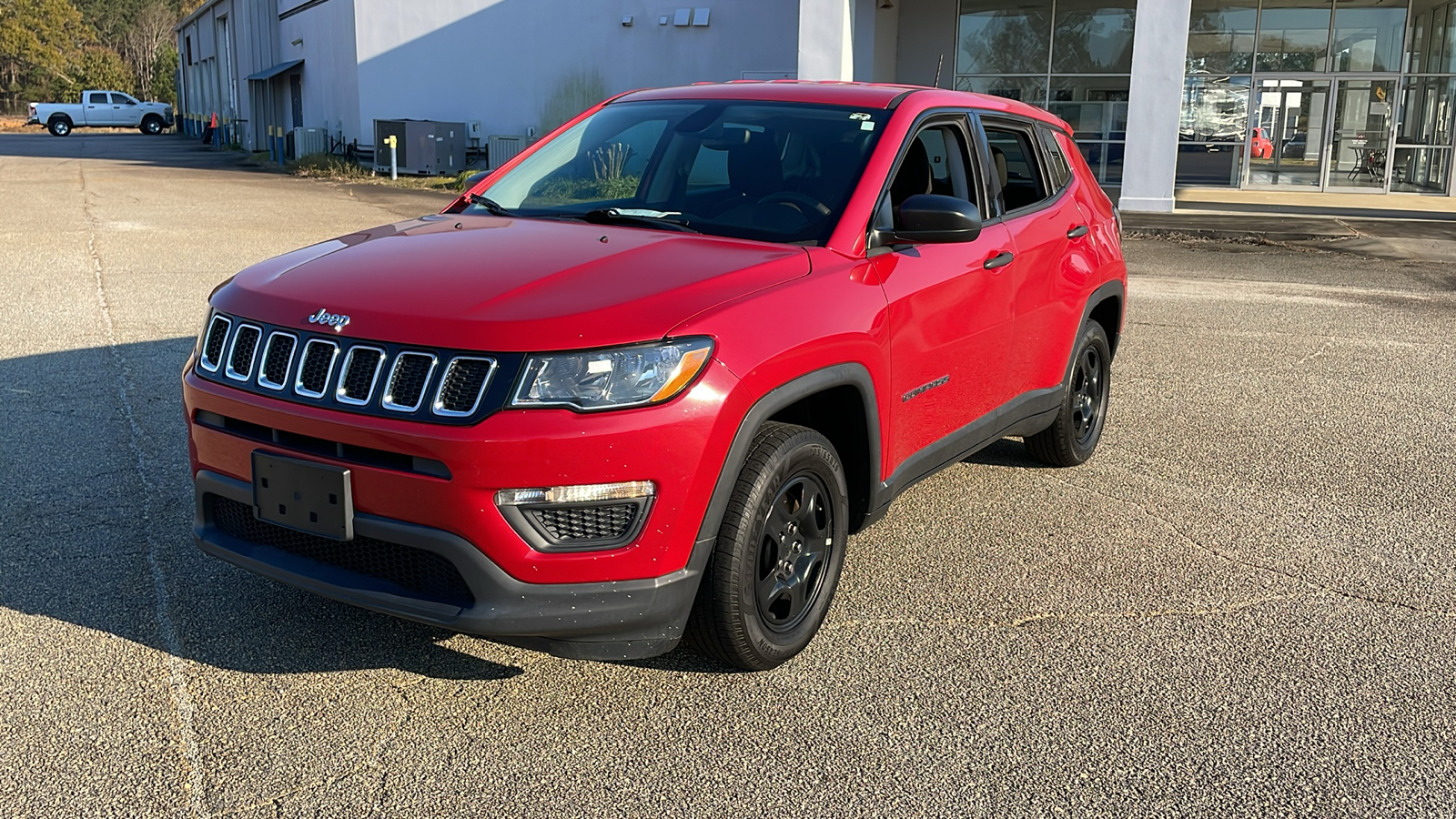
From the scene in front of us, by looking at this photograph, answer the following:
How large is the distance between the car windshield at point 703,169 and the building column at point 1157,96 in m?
16.0

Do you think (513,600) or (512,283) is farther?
(512,283)

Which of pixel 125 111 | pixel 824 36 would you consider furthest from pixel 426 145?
pixel 125 111

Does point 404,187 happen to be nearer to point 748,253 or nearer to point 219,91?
point 748,253

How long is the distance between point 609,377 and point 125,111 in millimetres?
68928

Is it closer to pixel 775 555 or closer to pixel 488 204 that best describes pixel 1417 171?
pixel 488 204

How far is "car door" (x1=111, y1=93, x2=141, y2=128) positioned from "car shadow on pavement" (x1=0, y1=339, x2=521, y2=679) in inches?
2521

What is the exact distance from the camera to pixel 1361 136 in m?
25.7

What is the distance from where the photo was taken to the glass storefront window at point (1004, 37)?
83.0 ft

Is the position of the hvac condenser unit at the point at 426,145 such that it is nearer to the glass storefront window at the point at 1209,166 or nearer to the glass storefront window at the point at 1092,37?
the glass storefront window at the point at 1092,37

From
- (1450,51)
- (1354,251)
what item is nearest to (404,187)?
(1354,251)

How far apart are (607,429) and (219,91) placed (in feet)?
181

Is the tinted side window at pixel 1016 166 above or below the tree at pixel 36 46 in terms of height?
below

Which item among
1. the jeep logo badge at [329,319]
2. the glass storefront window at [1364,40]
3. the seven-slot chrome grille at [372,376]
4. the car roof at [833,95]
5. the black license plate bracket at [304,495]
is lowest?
the black license plate bracket at [304,495]

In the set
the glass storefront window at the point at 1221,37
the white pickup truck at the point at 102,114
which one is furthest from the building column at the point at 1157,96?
the white pickup truck at the point at 102,114
